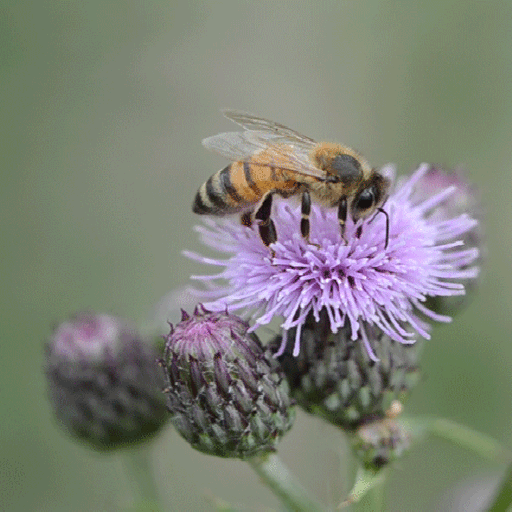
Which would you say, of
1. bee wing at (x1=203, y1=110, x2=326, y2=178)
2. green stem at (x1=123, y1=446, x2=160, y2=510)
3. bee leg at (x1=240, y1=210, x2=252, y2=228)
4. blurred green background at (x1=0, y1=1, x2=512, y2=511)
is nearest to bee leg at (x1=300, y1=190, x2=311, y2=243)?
bee wing at (x1=203, y1=110, x2=326, y2=178)

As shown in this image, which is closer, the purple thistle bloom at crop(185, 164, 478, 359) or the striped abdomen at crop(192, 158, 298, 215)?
the purple thistle bloom at crop(185, 164, 478, 359)

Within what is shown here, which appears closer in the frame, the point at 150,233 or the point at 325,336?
the point at 325,336

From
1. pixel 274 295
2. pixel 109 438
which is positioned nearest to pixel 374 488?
pixel 274 295

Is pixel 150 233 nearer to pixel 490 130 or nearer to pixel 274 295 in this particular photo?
pixel 490 130

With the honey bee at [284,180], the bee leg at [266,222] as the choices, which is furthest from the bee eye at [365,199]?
the bee leg at [266,222]

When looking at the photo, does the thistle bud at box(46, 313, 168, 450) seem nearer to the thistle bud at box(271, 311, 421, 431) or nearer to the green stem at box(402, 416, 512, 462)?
the thistle bud at box(271, 311, 421, 431)
